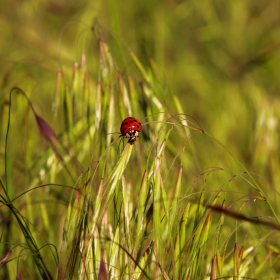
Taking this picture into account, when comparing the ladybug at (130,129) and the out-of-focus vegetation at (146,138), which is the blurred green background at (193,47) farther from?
the ladybug at (130,129)

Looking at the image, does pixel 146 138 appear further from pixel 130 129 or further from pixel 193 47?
pixel 193 47

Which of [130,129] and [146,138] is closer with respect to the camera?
[130,129]

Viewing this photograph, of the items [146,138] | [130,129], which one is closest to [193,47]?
[146,138]

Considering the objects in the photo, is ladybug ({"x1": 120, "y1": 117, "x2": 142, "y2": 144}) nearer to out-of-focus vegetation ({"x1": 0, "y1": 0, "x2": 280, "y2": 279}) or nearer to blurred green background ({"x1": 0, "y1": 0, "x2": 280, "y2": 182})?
out-of-focus vegetation ({"x1": 0, "y1": 0, "x2": 280, "y2": 279})

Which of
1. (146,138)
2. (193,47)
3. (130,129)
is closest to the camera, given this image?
(130,129)

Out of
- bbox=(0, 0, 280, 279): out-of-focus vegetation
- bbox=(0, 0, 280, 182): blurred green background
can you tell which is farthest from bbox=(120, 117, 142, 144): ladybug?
bbox=(0, 0, 280, 182): blurred green background

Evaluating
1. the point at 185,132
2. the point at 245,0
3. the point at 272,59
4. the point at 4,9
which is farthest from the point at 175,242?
the point at 4,9

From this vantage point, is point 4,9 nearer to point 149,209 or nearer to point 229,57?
point 229,57
